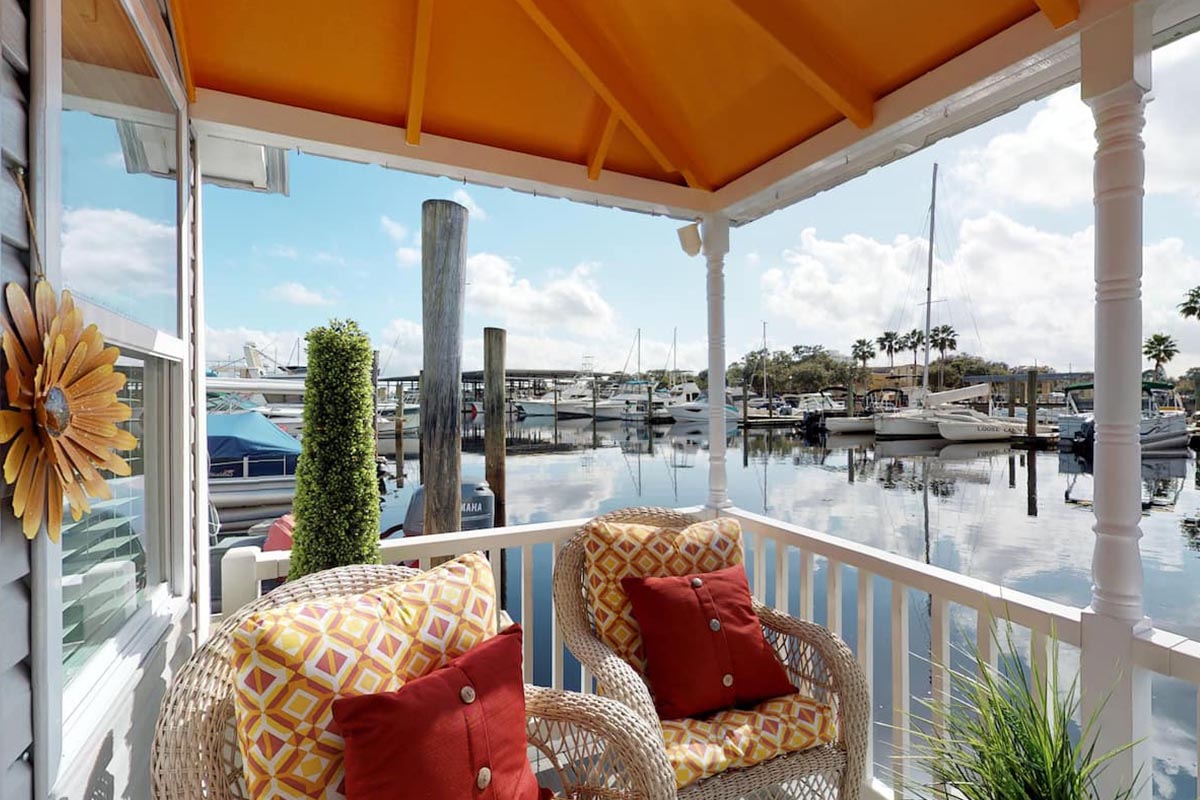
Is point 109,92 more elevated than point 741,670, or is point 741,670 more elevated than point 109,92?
point 109,92

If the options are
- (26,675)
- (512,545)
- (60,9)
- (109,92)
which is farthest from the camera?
(512,545)

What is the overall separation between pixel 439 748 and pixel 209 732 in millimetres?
486

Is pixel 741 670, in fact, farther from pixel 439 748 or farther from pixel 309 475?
pixel 309 475

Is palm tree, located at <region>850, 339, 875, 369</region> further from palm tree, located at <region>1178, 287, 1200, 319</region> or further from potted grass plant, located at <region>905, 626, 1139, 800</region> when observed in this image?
potted grass plant, located at <region>905, 626, 1139, 800</region>

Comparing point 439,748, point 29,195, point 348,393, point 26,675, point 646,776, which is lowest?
point 646,776

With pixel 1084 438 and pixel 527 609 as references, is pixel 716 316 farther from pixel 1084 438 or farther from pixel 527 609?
pixel 1084 438

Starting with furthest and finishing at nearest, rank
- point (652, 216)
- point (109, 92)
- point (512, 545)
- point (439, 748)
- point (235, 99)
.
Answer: point (652, 216) → point (512, 545) → point (235, 99) → point (109, 92) → point (439, 748)

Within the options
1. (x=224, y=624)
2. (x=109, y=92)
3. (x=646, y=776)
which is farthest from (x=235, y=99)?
(x=646, y=776)

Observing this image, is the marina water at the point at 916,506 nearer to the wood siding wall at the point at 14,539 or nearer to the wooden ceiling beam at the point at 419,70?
the wood siding wall at the point at 14,539

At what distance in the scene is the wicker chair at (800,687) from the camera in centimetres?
172

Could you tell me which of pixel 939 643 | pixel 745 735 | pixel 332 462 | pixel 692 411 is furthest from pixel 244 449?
pixel 692 411

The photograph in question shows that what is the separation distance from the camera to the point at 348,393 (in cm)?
220

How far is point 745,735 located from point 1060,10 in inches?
86.7

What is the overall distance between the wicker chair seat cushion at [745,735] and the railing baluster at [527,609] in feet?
2.43
